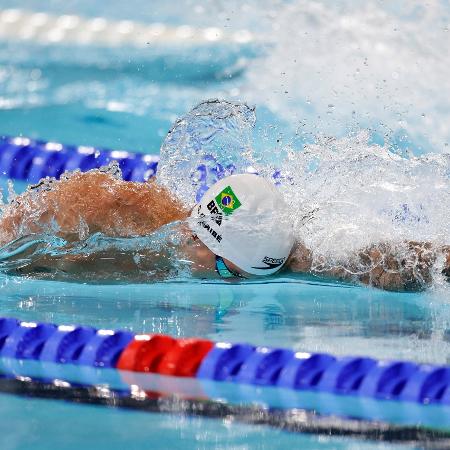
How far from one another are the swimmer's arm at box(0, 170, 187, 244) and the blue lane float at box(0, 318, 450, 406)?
2.21ft

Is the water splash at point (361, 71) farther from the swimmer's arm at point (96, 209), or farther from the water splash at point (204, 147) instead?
the swimmer's arm at point (96, 209)

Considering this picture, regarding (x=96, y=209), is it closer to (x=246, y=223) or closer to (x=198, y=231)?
(x=198, y=231)

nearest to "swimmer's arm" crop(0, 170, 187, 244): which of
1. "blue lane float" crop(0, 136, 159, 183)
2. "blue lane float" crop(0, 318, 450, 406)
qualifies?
"blue lane float" crop(0, 318, 450, 406)

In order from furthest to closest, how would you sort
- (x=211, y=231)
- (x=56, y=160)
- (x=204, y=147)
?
(x=56, y=160)
(x=204, y=147)
(x=211, y=231)

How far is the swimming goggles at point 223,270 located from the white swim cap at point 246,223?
3 centimetres

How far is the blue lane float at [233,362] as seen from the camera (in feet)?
7.60

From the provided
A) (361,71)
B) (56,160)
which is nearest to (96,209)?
(56,160)

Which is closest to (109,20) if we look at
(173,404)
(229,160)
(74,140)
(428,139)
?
(74,140)

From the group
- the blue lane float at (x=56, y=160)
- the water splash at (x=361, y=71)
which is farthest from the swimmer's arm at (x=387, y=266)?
the water splash at (x=361, y=71)

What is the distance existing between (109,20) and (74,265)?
12.3ft

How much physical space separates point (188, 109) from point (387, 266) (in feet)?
10.1

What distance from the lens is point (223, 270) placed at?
342 centimetres

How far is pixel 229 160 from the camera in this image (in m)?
4.30

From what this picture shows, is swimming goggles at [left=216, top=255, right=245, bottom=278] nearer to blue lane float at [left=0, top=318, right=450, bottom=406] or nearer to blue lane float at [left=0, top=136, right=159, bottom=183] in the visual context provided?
blue lane float at [left=0, top=318, right=450, bottom=406]
